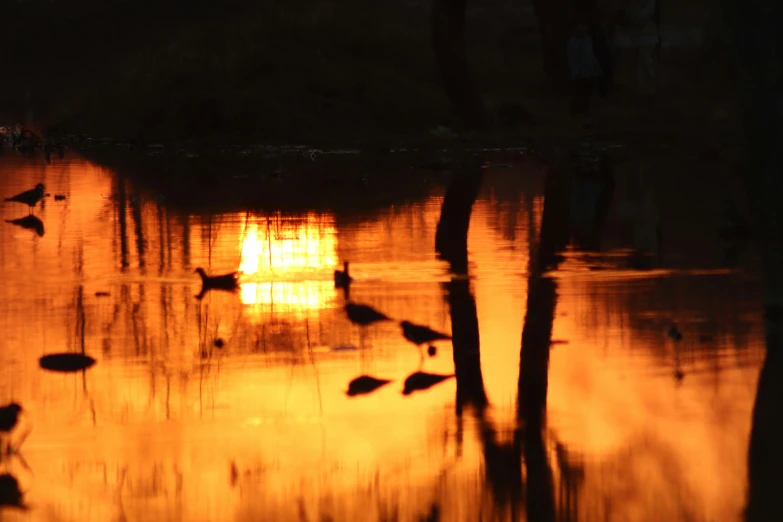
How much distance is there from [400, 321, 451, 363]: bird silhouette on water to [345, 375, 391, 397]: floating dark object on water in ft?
2.64

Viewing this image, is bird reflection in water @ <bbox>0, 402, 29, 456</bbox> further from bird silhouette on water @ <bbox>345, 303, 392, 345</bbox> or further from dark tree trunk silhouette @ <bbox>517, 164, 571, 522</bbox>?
bird silhouette on water @ <bbox>345, 303, 392, 345</bbox>

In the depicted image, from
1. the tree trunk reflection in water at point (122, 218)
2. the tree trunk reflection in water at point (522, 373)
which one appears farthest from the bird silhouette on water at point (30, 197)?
the tree trunk reflection in water at point (522, 373)

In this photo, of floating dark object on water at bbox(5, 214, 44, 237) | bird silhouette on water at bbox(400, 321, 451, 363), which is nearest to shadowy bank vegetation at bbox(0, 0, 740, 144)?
floating dark object on water at bbox(5, 214, 44, 237)

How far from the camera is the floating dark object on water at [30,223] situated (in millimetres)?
13516

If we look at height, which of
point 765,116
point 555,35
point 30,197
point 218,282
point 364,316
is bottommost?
point 364,316

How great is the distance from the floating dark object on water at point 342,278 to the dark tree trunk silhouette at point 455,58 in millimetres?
15510

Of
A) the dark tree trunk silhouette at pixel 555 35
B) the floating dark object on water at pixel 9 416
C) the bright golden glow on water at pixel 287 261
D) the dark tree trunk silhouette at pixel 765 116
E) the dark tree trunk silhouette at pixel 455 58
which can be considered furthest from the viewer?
the dark tree trunk silhouette at pixel 555 35

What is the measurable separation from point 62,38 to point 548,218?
43700 millimetres

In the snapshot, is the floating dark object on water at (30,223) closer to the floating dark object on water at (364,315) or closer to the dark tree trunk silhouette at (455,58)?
the floating dark object on water at (364,315)

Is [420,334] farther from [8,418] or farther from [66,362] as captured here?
[8,418]

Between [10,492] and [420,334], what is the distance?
3082mm

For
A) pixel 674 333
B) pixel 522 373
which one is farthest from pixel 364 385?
pixel 674 333

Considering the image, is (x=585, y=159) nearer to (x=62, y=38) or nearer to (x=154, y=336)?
(x=154, y=336)

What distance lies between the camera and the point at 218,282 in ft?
33.3
